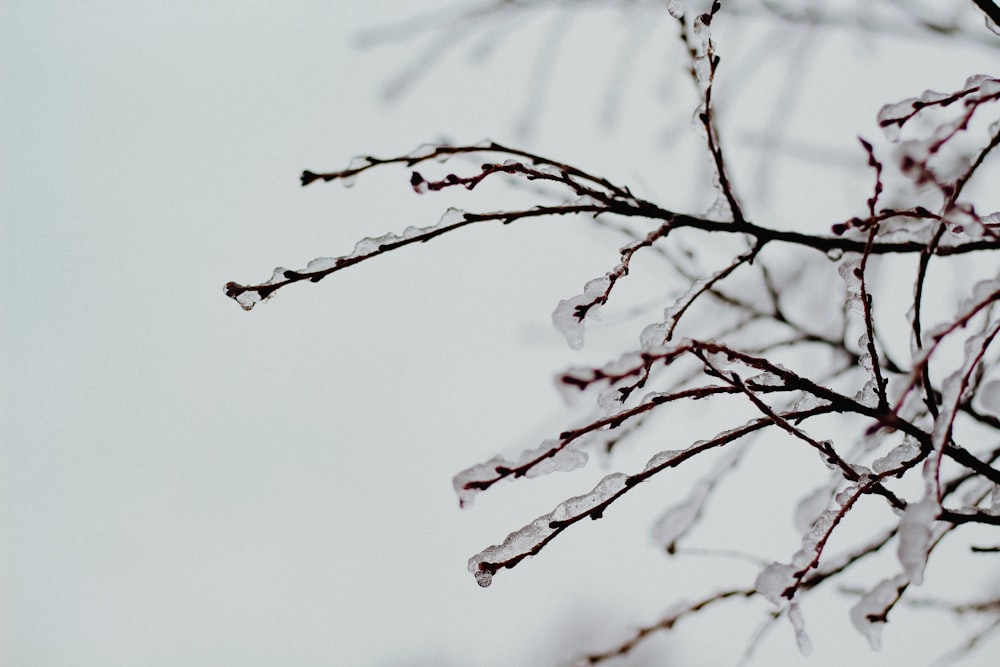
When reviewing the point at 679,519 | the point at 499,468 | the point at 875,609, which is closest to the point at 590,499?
the point at 499,468

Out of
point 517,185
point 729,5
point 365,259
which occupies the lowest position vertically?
point 365,259

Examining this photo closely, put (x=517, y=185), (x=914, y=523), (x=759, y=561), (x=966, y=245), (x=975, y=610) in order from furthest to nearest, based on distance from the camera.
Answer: (x=975, y=610) → (x=517, y=185) → (x=759, y=561) → (x=966, y=245) → (x=914, y=523)

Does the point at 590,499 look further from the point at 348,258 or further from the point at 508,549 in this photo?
the point at 348,258

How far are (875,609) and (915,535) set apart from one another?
230 millimetres

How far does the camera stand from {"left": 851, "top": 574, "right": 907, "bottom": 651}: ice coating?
85 centimetres

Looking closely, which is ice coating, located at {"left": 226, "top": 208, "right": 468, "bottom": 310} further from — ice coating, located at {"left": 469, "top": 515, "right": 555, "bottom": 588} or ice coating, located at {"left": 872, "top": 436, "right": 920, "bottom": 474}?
ice coating, located at {"left": 872, "top": 436, "right": 920, "bottom": 474}

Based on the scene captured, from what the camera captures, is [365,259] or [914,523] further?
[365,259]

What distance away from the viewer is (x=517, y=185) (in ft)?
4.47

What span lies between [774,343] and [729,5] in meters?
0.88

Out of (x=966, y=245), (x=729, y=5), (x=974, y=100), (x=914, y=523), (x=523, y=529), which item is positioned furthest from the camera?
(x=729, y=5)

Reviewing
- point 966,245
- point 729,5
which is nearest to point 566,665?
point 966,245

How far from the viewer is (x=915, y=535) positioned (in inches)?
26.5

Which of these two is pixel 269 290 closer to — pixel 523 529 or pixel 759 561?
pixel 523 529

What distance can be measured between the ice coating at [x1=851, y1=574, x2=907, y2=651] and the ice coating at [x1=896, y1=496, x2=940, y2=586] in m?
0.18
